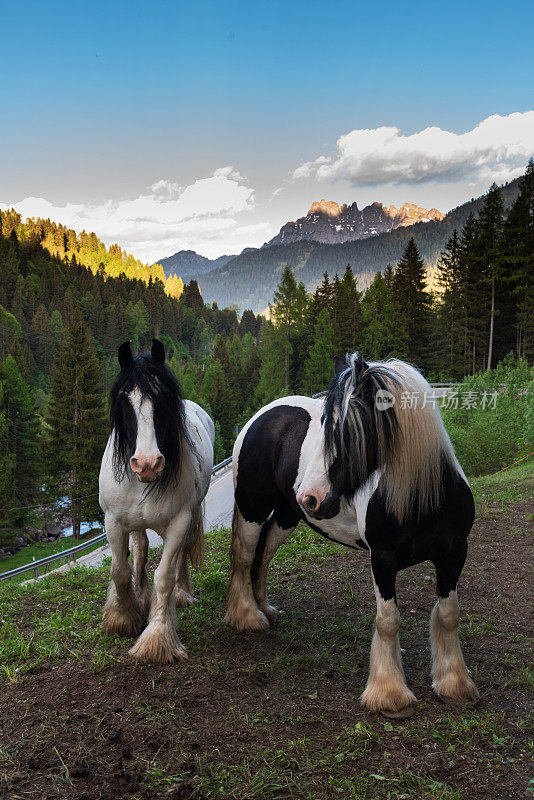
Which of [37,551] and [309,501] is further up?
[309,501]

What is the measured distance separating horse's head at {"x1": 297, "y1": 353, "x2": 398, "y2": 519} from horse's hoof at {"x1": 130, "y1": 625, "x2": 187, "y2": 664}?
1.87 meters

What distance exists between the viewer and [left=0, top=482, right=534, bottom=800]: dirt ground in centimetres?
279

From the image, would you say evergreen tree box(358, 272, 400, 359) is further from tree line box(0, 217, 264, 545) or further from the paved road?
the paved road

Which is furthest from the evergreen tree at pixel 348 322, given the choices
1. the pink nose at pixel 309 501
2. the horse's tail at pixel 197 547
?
the pink nose at pixel 309 501

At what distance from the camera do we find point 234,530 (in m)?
5.14

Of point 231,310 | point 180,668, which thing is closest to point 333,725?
point 180,668

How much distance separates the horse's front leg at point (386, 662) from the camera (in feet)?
11.4

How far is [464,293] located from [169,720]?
44.8 metres

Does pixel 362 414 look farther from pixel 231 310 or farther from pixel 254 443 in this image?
pixel 231 310

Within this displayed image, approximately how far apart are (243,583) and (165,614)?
0.90 metres

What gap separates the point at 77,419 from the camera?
37.0m

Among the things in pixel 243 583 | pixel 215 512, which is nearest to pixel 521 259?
pixel 215 512

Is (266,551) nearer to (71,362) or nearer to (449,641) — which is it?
(449,641)

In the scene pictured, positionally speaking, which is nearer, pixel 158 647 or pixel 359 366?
pixel 359 366
